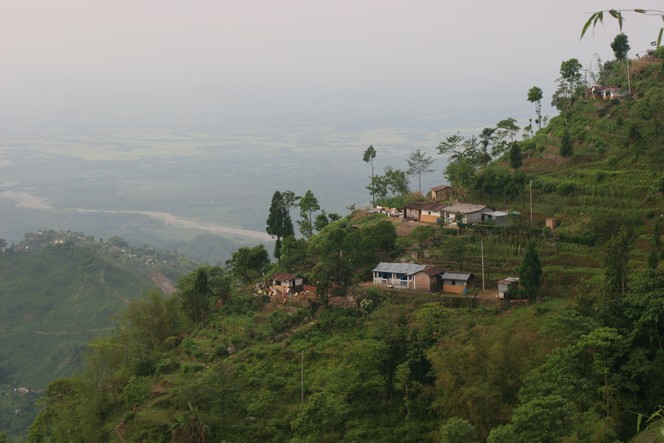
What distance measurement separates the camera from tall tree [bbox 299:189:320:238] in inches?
1484

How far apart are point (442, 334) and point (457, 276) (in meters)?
5.58

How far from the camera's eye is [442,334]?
20.8 meters

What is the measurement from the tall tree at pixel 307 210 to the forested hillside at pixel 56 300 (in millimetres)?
14314

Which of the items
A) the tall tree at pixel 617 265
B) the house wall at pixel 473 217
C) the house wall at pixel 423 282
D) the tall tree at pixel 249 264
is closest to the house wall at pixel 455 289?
the house wall at pixel 423 282

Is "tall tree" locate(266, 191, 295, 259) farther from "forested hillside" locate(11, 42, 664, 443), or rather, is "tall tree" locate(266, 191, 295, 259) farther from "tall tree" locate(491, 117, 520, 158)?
"tall tree" locate(491, 117, 520, 158)

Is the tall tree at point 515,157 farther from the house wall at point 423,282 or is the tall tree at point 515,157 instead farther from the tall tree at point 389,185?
the house wall at point 423,282

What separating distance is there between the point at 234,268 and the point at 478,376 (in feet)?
55.4

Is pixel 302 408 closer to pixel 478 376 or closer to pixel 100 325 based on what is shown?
pixel 478 376

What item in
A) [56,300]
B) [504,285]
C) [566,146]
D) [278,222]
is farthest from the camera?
[56,300]

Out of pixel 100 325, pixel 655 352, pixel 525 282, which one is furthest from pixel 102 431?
pixel 100 325

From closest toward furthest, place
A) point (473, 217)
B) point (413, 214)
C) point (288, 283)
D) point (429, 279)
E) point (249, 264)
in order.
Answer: point (429, 279) < point (288, 283) < point (473, 217) < point (249, 264) < point (413, 214)

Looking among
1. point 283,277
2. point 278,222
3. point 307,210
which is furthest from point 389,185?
point 283,277

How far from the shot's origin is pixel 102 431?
23.7 metres

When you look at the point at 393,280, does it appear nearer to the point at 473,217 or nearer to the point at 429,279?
the point at 429,279
